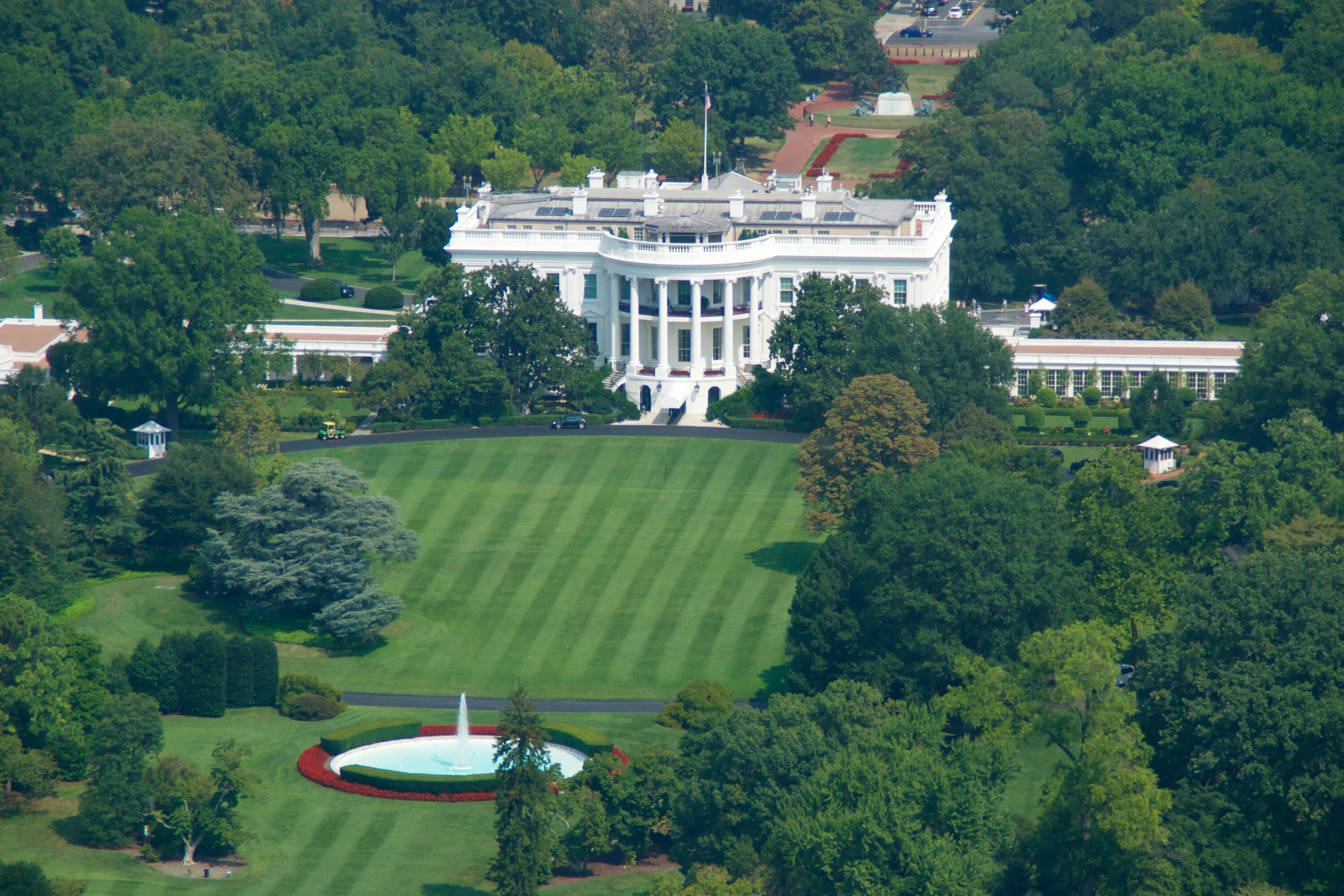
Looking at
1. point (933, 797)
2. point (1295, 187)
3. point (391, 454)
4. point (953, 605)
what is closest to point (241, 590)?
point (391, 454)

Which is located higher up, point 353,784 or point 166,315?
point 166,315

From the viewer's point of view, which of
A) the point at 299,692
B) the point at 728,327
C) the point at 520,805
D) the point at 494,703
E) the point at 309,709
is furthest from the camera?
the point at 728,327

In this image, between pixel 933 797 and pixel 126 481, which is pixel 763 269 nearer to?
pixel 126 481

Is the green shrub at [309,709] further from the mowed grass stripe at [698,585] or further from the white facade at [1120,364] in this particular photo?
the white facade at [1120,364]

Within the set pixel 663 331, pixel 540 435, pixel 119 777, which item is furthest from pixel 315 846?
pixel 663 331

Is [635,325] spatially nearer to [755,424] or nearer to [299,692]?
[755,424]

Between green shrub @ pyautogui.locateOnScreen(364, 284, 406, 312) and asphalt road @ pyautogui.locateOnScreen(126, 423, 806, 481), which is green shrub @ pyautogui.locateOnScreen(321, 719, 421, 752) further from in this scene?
green shrub @ pyautogui.locateOnScreen(364, 284, 406, 312)

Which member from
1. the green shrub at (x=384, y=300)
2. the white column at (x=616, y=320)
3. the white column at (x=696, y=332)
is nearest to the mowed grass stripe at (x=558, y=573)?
the white column at (x=696, y=332)
